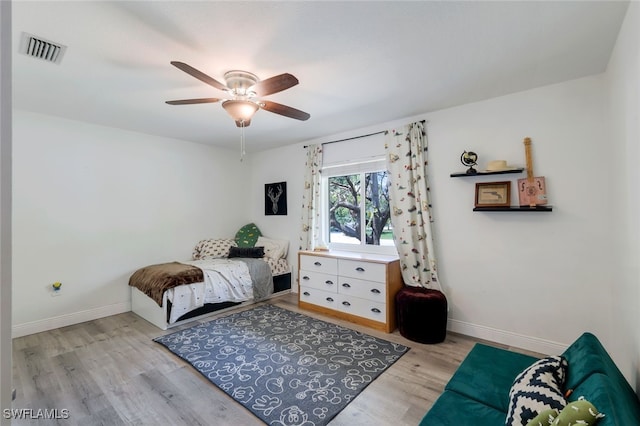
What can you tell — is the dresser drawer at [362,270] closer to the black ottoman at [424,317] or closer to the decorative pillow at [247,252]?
the black ottoman at [424,317]

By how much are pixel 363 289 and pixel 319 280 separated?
0.68 meters

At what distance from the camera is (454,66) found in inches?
88.0

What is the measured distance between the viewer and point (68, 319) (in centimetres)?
339

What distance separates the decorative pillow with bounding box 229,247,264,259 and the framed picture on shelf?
3.11m

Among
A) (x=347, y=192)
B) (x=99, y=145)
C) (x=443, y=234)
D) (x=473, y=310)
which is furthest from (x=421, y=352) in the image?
(x=99, y=145)

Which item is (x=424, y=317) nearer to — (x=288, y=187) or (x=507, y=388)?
(x=507, y=388)

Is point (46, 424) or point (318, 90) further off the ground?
point (318, 90)

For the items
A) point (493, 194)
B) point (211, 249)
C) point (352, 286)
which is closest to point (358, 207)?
point (352, 286)

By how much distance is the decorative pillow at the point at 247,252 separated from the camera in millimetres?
4484

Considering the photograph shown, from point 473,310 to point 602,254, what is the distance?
3.88ft

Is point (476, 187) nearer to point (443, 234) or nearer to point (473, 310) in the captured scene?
point (443, 234)

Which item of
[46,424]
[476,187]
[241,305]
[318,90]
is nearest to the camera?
[46,424]

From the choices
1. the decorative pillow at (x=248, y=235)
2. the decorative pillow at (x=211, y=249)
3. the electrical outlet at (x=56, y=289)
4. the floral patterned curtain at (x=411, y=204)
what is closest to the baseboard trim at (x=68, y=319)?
the electrical outlet at (x=56, y=289)

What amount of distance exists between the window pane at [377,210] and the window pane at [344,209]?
0.16 m
